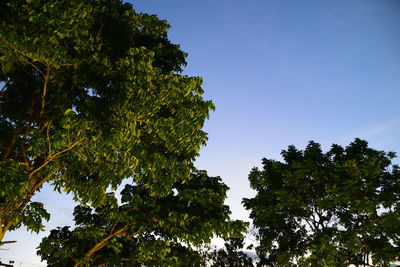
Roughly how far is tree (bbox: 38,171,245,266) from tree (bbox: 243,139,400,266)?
715cm

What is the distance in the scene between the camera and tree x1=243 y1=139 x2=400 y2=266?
12.5m

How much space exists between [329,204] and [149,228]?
396 inches

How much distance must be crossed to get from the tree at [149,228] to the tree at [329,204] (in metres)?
7.15

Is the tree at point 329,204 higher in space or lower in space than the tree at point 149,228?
higher

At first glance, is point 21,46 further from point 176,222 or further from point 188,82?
point 176,222

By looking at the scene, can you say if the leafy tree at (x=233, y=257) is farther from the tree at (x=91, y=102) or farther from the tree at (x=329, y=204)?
the tree at (x=91, y=102)

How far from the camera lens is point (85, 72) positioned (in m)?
5.73

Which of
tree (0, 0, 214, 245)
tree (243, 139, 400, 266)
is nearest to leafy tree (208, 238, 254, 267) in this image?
tree (243, 139, 400, 266)

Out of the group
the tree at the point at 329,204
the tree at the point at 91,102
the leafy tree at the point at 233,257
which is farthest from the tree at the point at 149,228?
the leafy tree at the point at 233,257

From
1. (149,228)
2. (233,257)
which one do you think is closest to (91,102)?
(149,228)

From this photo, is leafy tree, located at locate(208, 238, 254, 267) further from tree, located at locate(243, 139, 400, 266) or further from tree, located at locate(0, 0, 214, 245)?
tree, located at locate(0, 0, 214, 245)

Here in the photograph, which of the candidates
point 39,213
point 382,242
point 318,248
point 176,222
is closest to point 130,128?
point 39,213

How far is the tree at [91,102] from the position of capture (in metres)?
4.55

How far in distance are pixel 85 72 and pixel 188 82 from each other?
2473 millimetres
